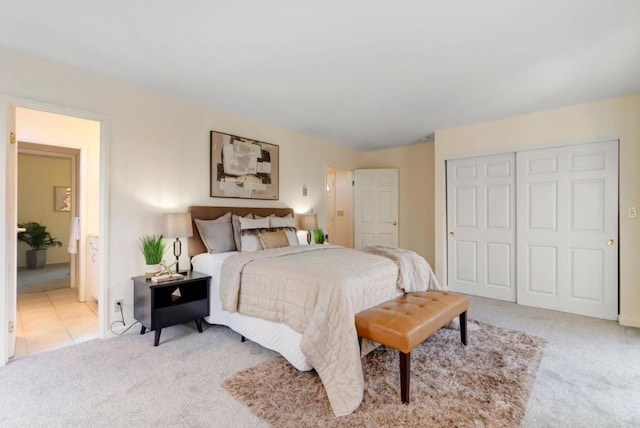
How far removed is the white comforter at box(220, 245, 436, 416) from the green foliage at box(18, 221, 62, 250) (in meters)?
5.45

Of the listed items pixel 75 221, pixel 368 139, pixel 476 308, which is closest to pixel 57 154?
pixel 75 221

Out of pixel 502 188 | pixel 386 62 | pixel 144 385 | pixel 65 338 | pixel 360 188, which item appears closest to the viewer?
pixel 144 385

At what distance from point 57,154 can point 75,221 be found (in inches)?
43.0

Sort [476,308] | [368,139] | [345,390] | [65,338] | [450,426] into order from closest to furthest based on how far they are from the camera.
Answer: [450,426]
[345,390]
[65,338]
[476,308]
[368,139]

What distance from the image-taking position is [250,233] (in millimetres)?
3381

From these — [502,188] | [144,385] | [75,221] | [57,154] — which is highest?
[57,154]

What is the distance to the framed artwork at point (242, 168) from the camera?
11.7 ft

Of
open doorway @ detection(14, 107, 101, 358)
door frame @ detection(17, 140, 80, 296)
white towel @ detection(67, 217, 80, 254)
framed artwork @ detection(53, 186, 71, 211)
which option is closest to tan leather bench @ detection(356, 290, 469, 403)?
open doorway @ detection(14, 107, 101, 358)

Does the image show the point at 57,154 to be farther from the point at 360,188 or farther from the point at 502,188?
the point at 502,188

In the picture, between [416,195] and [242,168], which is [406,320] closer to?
[242,168]

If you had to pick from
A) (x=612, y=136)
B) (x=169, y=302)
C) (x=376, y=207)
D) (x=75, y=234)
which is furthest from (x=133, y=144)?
(x=612, y=136)

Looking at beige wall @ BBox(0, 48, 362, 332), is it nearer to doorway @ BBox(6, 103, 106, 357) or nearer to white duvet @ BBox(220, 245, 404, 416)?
doorway @ BBox(6, 103, 106, 357)

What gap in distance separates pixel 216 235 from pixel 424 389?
7.92 feet

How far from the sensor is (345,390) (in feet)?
5.91
